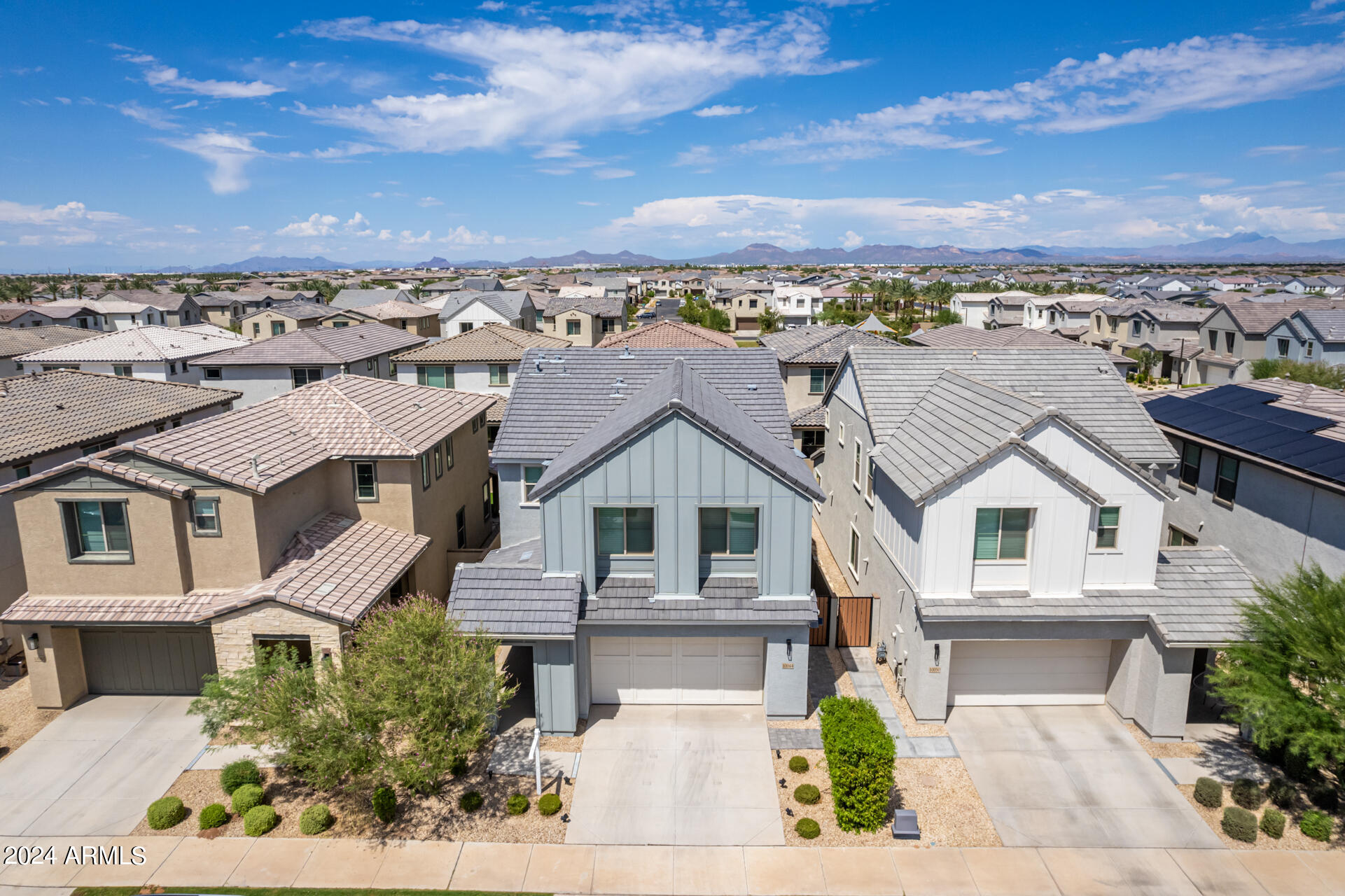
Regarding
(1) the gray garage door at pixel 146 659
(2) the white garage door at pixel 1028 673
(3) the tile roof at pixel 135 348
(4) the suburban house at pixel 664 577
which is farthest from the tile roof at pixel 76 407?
(2) the white garage door at pixel 1028 673

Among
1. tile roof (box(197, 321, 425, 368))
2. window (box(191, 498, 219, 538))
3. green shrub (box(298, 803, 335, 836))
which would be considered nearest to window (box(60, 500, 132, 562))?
window (box(191, 498, 219, 538))

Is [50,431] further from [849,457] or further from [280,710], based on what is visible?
[849,457]

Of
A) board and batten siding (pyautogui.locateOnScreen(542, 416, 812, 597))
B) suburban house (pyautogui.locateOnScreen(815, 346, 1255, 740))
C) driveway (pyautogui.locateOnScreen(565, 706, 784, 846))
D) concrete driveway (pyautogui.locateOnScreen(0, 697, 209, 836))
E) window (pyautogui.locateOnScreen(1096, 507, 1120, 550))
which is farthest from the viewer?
window (pyautogui.locateOnScreen(1096, 507, 1120, 550))

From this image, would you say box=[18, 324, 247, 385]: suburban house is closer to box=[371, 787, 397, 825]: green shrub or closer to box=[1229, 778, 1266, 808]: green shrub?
box=[371, 787, 397, 825]: green shrub

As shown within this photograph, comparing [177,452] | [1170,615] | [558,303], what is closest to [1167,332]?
Answer: [558,303]

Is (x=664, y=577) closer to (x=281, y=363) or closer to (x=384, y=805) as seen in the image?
(x=384, y=805)

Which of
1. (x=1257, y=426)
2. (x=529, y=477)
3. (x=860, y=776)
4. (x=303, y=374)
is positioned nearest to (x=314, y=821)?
(x=529, y=477)

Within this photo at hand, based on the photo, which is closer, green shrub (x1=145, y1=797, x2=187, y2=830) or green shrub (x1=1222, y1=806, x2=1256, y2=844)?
green shrub (x1=1222, y1=806, x2=1256, y2=844)

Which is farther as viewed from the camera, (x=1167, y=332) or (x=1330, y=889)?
(x=1167, y=332)
